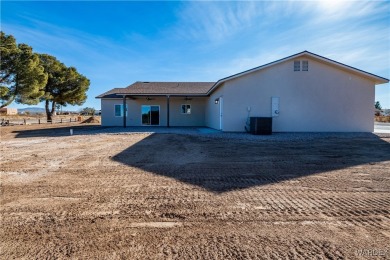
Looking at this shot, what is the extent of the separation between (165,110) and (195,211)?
19.5 meters

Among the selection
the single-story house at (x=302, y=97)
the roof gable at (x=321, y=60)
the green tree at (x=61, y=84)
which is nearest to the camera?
the roof gable at (x=321, y=60)

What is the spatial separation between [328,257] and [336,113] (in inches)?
599

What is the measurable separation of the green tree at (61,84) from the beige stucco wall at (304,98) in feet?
80.6

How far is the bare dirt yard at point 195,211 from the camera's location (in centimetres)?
229

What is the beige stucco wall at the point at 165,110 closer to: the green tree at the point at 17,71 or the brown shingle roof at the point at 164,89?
the brown shingle roof at the point at 164,89

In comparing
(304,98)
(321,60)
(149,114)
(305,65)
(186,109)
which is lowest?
(149,114)

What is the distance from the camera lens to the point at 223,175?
200 inches

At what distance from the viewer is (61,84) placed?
3023 cm

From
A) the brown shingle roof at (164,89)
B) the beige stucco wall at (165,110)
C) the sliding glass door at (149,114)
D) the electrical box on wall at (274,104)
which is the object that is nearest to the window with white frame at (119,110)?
the beige stucco wall at (165,110)

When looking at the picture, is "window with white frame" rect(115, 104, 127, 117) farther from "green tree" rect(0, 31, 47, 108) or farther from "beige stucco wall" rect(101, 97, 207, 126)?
"green tree" rect(0, 31, 47, 108)

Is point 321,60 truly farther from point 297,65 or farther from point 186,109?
point 186,109

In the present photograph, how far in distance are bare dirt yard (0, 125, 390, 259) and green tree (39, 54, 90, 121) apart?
2812 centimetres

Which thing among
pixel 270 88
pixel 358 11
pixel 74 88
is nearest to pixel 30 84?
pixel 74 88

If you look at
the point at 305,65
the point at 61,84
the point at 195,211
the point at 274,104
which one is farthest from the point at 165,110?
the point at 195,211
